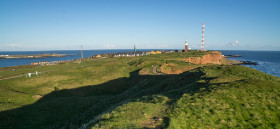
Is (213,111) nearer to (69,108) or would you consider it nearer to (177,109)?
(177,109)

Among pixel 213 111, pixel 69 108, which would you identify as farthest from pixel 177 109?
pixel 69 108

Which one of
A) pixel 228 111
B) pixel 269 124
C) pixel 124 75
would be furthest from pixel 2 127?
pixel 124 75

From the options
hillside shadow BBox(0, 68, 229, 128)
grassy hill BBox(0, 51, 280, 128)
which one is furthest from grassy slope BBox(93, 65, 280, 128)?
hillside shadow BBox(0, 68, 229, 128)

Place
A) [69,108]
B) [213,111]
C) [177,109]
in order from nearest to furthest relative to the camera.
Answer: [213,111]
[177,109]
[69,108]

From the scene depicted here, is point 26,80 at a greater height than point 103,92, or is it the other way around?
point 26,80

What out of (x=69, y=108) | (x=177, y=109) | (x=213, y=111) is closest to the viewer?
(x=213, y=111)

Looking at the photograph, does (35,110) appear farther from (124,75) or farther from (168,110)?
(124,75)

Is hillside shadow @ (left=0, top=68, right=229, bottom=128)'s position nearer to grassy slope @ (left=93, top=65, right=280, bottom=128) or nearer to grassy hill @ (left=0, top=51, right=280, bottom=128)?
grassy hill @ (left=0, top=51, right=280, bottom=128)

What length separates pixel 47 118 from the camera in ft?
71.1

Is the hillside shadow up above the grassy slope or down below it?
below

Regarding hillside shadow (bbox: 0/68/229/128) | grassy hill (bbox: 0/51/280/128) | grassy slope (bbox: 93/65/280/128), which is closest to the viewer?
grassy slope (bbox: 93/65/280/128)

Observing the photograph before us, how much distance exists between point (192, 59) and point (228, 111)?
57226 millimetres

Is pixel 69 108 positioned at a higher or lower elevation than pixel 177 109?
lower

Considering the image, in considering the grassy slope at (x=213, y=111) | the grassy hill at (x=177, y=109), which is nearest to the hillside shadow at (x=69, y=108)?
the grassy hill at (x=177, y=109)
